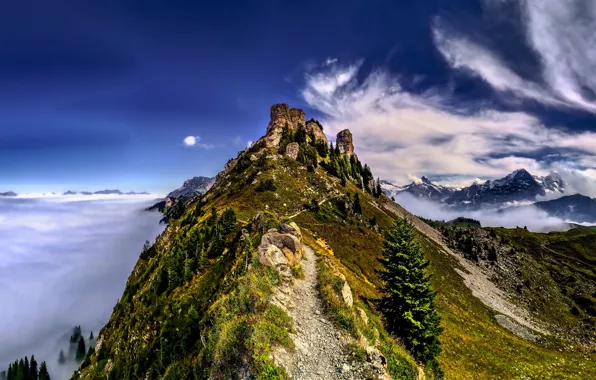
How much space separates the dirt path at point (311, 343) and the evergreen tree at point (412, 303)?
8.83 meters

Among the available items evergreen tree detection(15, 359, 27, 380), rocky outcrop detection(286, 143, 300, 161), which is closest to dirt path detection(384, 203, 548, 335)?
rocky outcrop detection(286, 143, 300, 161)

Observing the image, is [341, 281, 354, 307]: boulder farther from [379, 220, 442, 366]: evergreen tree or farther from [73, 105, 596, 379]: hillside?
[379, 220, 442, 366]: evergreen tree

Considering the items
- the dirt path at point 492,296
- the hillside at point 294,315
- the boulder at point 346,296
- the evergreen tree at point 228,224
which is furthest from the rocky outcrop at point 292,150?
the boulder at point 346,296

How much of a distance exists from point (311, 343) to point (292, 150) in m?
150

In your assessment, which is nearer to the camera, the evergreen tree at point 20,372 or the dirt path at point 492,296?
the dirt path at point 492,296

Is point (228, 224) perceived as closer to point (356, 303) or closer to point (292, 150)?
point (356, 303)

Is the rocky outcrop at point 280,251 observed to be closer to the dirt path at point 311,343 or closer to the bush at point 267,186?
the dirt path at point 311,343

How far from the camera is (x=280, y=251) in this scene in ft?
117

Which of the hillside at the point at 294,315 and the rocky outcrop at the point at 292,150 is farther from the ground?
the rocky outcrop at the point at 292,150

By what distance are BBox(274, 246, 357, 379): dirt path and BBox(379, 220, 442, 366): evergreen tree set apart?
883 centimetres

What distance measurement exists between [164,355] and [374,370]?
25.1m

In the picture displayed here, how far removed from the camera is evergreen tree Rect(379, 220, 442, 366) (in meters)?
29.2

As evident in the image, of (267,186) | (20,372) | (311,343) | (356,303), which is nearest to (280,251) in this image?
(356,303)

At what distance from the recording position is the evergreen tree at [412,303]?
1152 inches
